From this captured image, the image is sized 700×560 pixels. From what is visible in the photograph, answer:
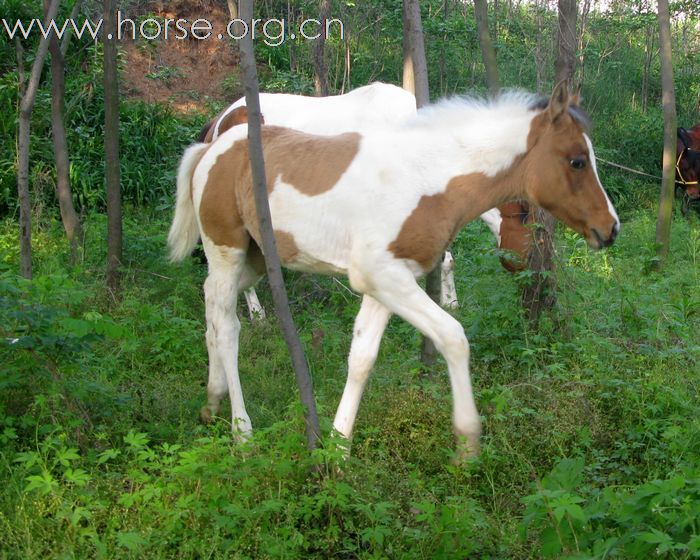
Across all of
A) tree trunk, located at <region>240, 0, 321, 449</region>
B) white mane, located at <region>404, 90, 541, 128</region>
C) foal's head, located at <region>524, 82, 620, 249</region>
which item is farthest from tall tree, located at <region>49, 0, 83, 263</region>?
foal's head, located at <region>524, 82, 620, 249</region>

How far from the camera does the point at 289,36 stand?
47.5 feet

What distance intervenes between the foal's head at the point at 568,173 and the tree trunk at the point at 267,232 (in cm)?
164

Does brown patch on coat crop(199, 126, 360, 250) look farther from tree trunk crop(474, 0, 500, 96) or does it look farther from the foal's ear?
tree trunk crop(474, 0, 500, 96)

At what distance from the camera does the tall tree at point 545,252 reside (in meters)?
5.98

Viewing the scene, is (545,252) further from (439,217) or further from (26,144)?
(26,144)

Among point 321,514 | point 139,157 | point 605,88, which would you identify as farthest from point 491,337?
point 605,88

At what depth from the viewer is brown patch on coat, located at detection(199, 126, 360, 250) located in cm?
497

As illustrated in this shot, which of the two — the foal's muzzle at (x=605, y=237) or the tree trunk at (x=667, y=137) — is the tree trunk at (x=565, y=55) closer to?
the foal's muzzle at (x=605, y=237)

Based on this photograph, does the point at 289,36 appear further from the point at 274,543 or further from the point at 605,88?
the point at 274,543

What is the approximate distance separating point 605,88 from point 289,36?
21.2 feet

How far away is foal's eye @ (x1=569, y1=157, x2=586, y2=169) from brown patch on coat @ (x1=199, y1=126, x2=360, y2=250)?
116 cm

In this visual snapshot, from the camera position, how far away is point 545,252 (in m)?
6.16

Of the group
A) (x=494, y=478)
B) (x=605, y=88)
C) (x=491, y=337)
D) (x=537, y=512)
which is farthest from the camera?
(x=605, y=88)

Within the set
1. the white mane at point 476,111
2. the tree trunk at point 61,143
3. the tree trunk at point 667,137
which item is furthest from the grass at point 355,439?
the tree trunk at point 667,137
